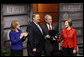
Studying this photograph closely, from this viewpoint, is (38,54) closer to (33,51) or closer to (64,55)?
(33,51)

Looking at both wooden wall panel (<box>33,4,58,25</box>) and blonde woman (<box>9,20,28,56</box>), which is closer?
blonde woman (<box>9,20,28,56</box>)

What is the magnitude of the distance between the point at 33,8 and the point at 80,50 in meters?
3.20

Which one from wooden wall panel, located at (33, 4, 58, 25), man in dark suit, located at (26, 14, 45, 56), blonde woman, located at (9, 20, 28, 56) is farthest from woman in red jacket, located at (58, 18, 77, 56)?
wooden wall panel, located at (33, 4, 58, 25)

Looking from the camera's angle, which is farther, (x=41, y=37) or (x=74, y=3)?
(x=74, y=3)

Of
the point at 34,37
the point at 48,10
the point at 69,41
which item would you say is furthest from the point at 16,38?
the point at 48,10

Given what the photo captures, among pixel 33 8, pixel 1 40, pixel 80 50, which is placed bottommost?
pixel 80 50

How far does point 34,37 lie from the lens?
950cm

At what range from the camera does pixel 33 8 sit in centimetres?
1184

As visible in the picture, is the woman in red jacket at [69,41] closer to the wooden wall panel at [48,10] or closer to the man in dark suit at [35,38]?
the man in dark suit at [35,38]

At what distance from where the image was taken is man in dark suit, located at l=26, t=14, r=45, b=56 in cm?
939

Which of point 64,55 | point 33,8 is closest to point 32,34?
point 64,55

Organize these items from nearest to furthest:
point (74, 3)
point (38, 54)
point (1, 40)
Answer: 1. point (38, 54)
2. point (1, 40)
3. point (74, 3)

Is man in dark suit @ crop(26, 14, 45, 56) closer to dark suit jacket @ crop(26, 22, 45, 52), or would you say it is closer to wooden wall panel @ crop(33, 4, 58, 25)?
dark suit jacket @ crop(26, 22, 45, 52)

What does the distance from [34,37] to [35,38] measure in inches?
2.0
